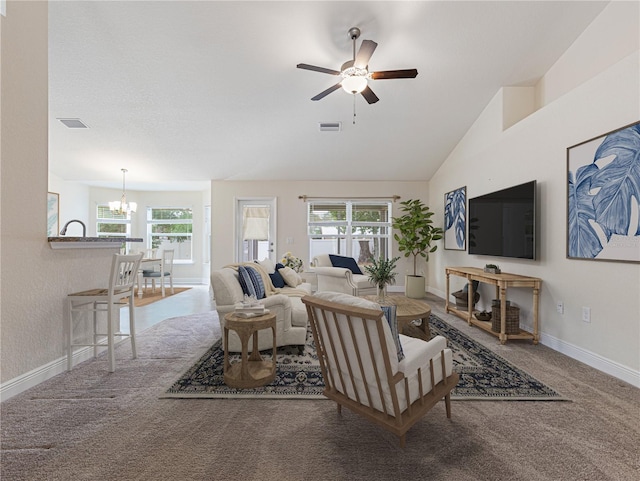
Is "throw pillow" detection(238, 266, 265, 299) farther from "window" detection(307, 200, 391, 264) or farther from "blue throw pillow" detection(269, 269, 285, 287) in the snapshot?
"window" detection(307, 200, 391, 264)

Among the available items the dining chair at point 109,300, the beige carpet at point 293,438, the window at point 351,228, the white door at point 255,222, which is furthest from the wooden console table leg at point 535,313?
the white door at point 255,222

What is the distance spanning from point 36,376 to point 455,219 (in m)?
5.64

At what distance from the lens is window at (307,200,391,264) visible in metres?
6.61

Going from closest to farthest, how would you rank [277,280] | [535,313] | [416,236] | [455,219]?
[535,313], [277,280], [455,219], [416,236]

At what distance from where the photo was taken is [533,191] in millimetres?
3268

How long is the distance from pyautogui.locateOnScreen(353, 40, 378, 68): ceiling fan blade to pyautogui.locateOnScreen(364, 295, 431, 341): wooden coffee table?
2.30 meters

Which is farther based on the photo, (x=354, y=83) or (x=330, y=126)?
(x=330, y=126)

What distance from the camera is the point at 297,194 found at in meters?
6.54

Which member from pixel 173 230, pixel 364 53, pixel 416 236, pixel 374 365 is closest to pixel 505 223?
pixel 416 236

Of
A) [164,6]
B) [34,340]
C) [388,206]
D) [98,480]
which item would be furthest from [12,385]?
[388,206]

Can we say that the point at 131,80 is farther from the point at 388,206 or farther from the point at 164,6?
the point at 388,206

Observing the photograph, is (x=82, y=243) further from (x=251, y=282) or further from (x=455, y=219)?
(x=455, y=219)

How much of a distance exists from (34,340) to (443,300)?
5.51 m

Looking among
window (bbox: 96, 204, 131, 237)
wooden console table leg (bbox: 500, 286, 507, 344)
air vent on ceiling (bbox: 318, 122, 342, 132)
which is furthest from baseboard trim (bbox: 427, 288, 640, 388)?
window (bbox: 96, 204, 131, 237)
